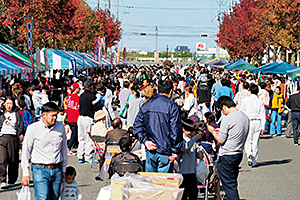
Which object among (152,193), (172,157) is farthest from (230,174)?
(152,193)

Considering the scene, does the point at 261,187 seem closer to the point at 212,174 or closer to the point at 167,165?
the point at 212,174

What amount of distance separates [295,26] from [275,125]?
10308 millimetres

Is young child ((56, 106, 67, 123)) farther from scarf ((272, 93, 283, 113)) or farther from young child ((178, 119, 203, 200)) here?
scarf ((272, 93, 283, 113))

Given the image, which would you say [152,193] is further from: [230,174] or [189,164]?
[230,174]

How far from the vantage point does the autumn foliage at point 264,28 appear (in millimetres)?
24875

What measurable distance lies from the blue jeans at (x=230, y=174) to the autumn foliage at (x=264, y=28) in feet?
63.3

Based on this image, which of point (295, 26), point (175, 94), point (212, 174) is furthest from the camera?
point (295, 26)

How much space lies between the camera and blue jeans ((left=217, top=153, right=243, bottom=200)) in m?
6.84

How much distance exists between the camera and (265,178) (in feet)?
31.6

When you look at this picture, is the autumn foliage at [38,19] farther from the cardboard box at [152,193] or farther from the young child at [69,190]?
the cardboard box at [152,193]

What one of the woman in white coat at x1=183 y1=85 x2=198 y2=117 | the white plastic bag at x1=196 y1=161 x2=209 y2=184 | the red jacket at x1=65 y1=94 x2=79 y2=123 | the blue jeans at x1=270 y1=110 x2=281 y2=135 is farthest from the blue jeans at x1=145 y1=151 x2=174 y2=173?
the blue jeans at x1=270 y1=110 x2=281 y2=135

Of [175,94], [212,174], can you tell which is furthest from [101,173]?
[175,94]

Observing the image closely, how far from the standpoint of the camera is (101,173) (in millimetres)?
8508

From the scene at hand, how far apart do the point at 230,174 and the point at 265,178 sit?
309cm
